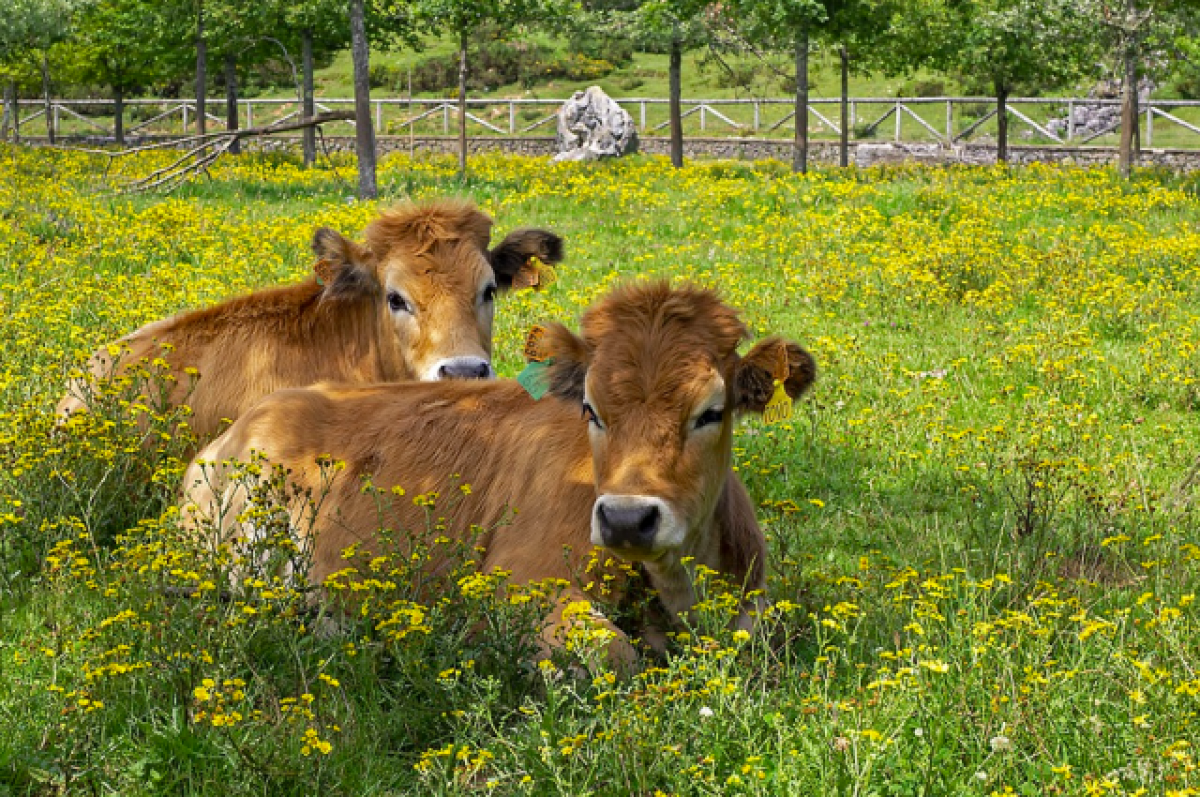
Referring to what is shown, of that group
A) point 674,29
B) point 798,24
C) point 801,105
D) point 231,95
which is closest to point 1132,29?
point 798,24

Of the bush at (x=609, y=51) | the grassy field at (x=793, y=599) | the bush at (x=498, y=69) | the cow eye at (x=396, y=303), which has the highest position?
the bush at (x=609, y=51)

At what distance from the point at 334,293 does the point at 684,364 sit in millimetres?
3762

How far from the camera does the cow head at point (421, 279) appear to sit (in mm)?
8133

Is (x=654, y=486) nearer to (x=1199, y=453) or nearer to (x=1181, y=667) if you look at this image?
(x=1181, y=667)

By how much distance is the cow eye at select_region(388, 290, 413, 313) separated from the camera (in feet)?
27.1

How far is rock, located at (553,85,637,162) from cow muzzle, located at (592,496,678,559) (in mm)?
36859

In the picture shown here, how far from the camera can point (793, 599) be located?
5836mm

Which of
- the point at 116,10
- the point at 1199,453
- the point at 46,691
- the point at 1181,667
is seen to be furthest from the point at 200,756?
the point at 116,10

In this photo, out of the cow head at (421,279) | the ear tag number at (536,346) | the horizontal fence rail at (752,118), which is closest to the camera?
the ear tag number at (536,346)

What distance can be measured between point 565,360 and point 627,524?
1098mm

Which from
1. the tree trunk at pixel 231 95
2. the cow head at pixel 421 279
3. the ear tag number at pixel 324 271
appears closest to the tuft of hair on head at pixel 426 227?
the cow head at pixel 421 279

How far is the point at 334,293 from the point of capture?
8.37 m

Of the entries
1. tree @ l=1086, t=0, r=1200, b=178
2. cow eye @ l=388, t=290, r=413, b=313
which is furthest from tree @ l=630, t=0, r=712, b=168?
cow eye @ l=388, t=290, r=413, b=313

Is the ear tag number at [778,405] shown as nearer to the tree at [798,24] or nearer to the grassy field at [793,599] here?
the grassy field at [793,599]
